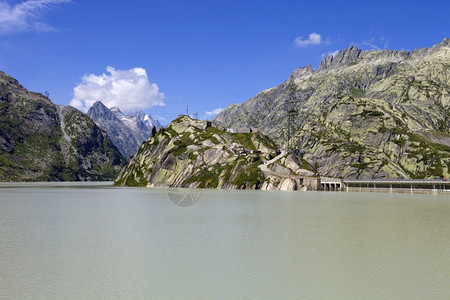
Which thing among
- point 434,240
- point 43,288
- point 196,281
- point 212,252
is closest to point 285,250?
point 212,252

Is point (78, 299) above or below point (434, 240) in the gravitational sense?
below

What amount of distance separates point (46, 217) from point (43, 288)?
55335mm

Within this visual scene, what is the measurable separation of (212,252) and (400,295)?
21.1m

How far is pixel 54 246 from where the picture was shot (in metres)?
48.0

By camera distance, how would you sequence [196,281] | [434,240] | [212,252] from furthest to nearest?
[434,240], [212,252], [196,281]

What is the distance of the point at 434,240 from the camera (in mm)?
53094

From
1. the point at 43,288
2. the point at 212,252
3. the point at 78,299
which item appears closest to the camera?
the point at 78,299

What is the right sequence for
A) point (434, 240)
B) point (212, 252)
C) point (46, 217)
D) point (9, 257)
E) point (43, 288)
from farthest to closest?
point (46, 217) → point (434, 240) → point (212, 252) → point (9, 257) → point (43, 288)

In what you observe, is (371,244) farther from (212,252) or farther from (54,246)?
(54,246)

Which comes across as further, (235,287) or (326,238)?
(326,238)

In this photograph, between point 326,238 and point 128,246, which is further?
point 326,238

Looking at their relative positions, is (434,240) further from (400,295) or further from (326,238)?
(400,295)

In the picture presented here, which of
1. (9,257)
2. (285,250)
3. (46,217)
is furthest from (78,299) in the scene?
(46,217)

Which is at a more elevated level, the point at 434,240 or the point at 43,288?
the point at 434,240
